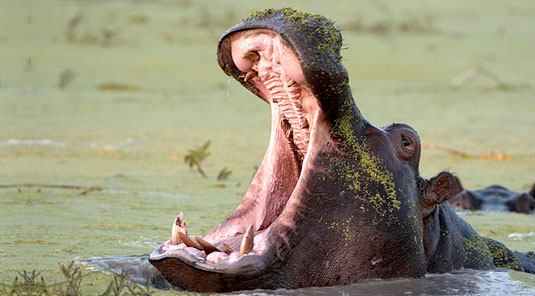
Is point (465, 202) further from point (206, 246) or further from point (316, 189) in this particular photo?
point (206, 246)

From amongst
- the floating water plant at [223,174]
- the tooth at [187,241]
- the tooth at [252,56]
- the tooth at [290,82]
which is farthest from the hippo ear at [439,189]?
the floating water plant at [223,174]

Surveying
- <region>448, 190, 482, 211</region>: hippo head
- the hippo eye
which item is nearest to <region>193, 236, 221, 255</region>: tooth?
the hippo eye

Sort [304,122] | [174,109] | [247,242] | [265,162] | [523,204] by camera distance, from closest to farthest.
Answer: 1. [247,242]
2. [304,122]
3. [265,162]
4. [523,204]
5. [174,109]

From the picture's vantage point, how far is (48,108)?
32.6ft

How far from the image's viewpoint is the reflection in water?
3201 mm

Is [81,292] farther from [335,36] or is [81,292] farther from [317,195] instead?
[335,36]

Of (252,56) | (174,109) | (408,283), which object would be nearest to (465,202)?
(408,283)

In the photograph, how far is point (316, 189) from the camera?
309 cm

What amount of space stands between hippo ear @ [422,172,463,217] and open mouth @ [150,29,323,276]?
0.50 meters

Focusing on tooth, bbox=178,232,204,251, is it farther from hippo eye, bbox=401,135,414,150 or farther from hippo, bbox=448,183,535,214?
hippo, bbox=448,183,535,214

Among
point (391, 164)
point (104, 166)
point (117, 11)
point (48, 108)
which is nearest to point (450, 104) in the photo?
point (48, 108)

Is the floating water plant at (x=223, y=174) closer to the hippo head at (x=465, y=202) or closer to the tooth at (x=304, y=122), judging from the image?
the hippo head at (x=465, y=202)

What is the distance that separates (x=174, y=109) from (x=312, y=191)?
24.7ft

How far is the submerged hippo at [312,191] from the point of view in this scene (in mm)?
3008
